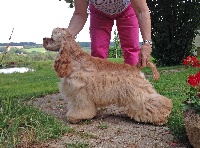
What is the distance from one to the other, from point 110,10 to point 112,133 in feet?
5.61

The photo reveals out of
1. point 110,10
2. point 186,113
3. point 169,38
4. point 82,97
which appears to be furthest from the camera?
point 169,38

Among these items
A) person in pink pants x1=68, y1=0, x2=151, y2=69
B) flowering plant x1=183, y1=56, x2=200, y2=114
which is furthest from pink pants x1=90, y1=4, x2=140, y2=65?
flowering plant x1=183, y1=56, x2=200, y2=114

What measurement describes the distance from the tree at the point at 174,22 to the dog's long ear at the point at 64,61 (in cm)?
932

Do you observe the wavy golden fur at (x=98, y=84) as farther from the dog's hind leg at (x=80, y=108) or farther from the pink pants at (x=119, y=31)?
the pink pants at (x=119, y=31)

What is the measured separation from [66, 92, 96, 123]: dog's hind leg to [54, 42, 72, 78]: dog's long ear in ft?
1.08

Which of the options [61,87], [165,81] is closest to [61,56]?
[61,87]

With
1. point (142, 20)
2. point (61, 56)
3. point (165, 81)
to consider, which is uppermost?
point (142, 20)

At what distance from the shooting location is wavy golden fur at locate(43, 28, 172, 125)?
203 inches

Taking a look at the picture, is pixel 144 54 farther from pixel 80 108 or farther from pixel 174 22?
pixel 174 22

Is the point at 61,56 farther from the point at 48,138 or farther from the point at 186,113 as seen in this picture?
the point at 186,113

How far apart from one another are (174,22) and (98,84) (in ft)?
31.3

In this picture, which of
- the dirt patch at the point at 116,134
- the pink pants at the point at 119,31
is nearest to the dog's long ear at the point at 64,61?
the dirt patch at the point at 116,134

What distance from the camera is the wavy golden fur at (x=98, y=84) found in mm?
5160

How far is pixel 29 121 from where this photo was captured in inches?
190
